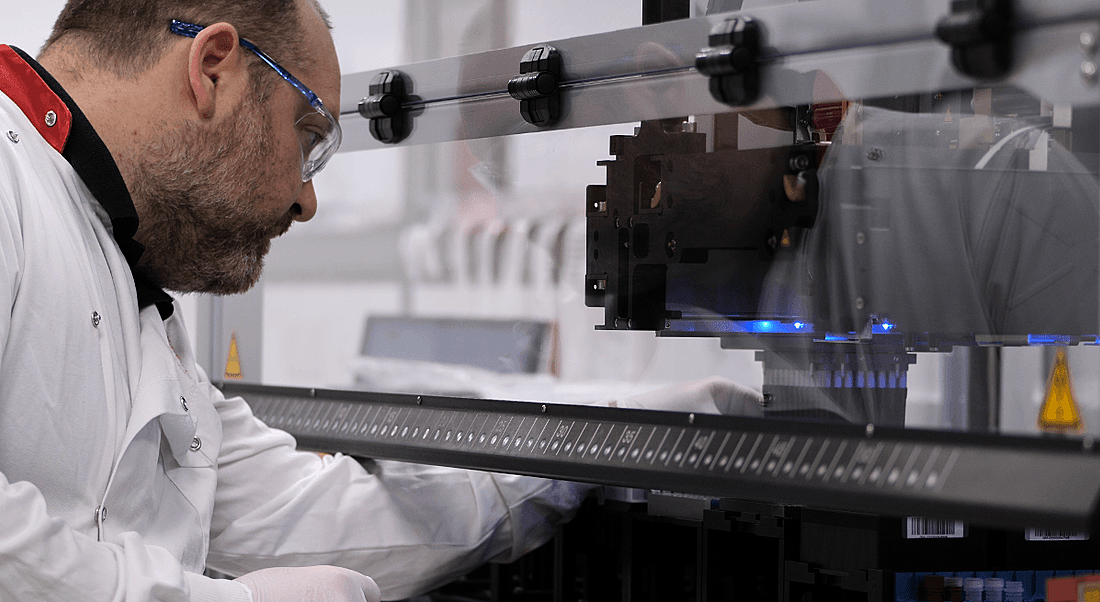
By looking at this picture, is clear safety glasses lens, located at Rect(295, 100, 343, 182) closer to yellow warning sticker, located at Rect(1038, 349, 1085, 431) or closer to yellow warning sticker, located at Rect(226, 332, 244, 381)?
yellow warning sticker, located at Rect(226, 332, 244, 381)

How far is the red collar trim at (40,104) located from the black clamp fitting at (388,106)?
0.43 meters

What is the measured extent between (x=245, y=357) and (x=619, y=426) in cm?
97

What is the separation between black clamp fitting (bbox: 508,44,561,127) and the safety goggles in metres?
0.25

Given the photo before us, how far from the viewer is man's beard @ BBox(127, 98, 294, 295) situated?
1.18 m

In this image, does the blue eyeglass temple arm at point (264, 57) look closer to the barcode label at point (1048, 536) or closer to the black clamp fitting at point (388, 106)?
→ the black clamp fitting at point (388, 106)

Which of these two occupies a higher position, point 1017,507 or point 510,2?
point 510,2

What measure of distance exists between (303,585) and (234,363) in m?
0.77

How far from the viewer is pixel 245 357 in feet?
5.92

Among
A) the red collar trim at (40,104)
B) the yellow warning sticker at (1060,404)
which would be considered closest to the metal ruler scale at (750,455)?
the yellow warning sticker at (1060,404)

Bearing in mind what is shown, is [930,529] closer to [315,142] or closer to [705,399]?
[705,399]

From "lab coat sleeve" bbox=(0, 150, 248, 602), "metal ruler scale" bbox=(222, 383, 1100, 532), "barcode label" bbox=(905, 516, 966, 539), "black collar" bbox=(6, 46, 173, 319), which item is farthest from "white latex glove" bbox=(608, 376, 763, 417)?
"black collar" bbox=(6, 46, 173, 319)

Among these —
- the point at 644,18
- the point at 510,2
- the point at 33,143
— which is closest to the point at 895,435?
the point at 644,18

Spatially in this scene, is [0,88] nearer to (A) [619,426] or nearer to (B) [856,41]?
(A) [619,426]

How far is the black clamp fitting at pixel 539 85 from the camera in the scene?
116cm
